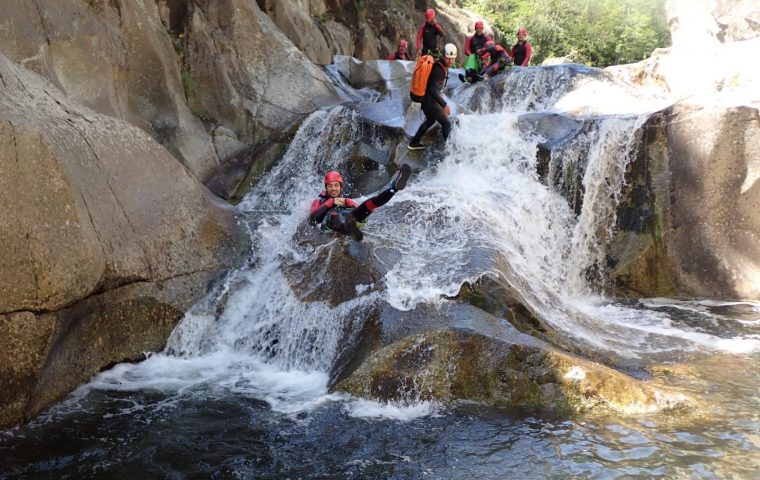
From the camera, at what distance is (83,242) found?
5.75 metres

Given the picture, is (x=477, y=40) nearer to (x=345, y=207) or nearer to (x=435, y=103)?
(x=435, y=103)

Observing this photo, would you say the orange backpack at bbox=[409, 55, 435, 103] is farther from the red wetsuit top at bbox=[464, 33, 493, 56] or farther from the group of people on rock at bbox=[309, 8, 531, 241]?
the red wetsuit top at bbox=[464, 33, 493, 56]

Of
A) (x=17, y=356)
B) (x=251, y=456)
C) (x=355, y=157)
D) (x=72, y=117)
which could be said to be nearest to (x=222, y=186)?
(x=355, y=157)

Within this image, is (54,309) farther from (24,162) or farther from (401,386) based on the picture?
(401,386)

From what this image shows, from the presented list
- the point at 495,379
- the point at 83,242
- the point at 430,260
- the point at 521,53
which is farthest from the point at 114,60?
the point at 521,53

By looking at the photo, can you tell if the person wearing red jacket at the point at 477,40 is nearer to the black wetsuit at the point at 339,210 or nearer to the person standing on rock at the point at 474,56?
the person standing on rock at the point at 474,56

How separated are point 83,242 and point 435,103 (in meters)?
6.23

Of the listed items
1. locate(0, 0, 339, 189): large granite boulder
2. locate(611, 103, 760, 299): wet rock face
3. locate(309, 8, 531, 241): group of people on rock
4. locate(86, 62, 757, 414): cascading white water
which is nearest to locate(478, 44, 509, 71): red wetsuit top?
locate(309, 8, 531, 241): group of people on rock

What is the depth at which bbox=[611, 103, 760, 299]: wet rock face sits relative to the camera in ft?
28.9

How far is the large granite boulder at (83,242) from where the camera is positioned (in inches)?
204

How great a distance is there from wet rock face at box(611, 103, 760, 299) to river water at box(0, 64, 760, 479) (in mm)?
A: 363

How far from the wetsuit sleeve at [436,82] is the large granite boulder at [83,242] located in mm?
3951

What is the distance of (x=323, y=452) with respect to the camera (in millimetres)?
4660

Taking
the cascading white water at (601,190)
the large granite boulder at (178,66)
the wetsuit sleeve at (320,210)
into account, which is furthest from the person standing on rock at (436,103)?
the wetsuit sleeve at (320,210)
